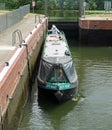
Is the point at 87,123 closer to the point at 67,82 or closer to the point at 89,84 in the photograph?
the point at 67,82

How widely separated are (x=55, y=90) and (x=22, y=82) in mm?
1694

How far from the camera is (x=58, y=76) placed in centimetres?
2131

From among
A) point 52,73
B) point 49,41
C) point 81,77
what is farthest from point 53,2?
point 52,73

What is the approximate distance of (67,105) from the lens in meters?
21.0

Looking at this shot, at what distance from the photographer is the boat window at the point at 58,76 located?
69.4ft

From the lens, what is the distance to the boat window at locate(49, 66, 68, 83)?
21148mm

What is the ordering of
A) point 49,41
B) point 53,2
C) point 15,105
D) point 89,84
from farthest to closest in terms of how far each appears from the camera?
point 53,2
point 49,41
point 89,84
point 15,105

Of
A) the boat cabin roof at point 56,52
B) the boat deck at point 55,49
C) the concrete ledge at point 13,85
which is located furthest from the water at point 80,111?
the boat deck at point 55,49


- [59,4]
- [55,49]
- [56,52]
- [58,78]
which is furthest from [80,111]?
[59,4]

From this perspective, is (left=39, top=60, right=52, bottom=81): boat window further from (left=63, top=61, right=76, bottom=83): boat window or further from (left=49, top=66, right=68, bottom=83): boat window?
(left=63, top=61, right=76, bottom=83): boat window

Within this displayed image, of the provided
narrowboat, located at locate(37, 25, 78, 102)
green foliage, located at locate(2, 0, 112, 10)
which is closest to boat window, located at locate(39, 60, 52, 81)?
narrowboat, located at locate(37, 25, 78, 102)

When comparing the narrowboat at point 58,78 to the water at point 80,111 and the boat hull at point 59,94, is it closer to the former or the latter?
the boat hull at point 59,94

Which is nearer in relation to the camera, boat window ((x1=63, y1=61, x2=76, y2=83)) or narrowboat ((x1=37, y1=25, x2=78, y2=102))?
narrowboat ((x1=37, y1=25, x2=78, y2=102))

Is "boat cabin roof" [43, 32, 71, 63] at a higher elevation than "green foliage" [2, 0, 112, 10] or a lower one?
lower
